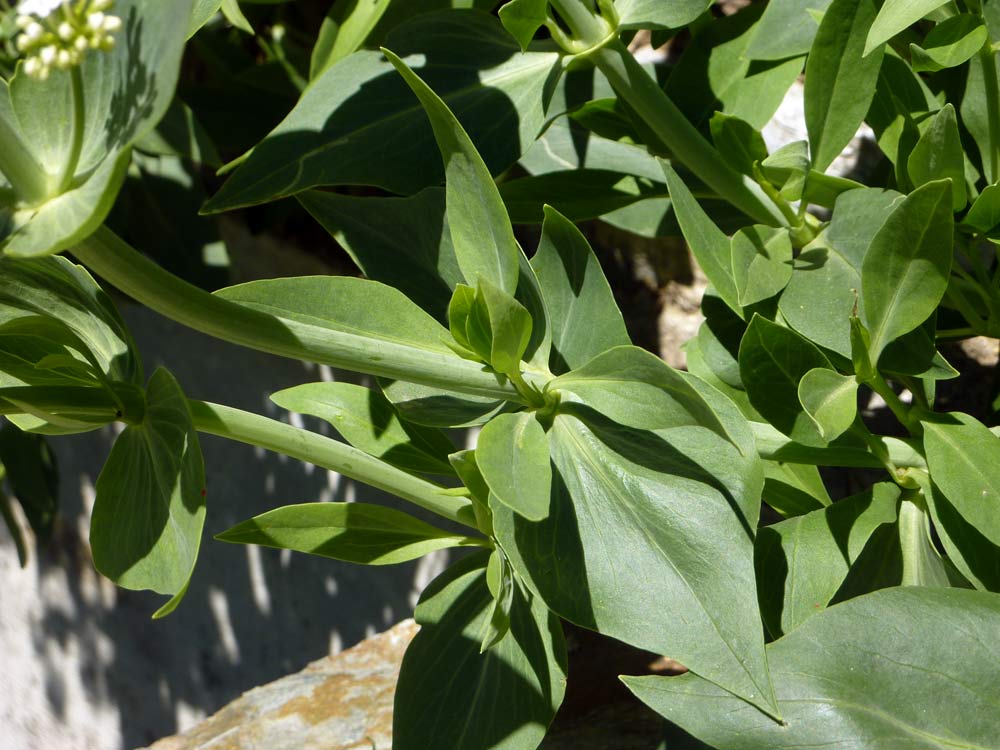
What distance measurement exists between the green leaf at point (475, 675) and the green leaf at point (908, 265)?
0.29 meters

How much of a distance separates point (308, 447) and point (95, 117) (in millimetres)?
205

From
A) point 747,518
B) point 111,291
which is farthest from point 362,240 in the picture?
point 111,291

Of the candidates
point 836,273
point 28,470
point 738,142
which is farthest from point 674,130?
point 28,470

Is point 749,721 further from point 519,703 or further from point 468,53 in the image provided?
point 468,53

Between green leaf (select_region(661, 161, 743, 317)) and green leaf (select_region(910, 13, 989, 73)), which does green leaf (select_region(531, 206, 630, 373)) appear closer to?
green leaf (select_region(661, 161, 743, 317))

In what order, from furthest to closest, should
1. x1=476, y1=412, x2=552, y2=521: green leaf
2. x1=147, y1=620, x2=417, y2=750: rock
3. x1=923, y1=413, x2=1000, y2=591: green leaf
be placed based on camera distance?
x1=147, y1=620, x2=417, y2=750: rock → x1=923, y1=413, x2=1000, y2=591: green leaf → x1=476, y1=412, x2=552, y2=521: green leaf

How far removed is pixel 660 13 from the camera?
64cm

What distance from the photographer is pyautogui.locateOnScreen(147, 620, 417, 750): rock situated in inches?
37.5

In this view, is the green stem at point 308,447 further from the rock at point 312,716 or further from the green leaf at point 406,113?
the rock at point 312,716

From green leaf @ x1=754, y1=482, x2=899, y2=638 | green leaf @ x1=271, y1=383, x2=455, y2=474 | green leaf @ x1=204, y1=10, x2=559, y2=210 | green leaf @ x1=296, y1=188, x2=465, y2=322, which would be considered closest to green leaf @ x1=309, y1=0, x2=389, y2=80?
green leaf @ x1=204, y1=10, x2=559, y2=210

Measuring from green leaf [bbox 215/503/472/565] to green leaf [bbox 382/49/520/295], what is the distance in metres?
0.18

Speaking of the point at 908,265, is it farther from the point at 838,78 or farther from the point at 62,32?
the point at 62,32

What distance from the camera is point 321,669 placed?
3.74ft

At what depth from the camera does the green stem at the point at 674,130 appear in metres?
0.66
